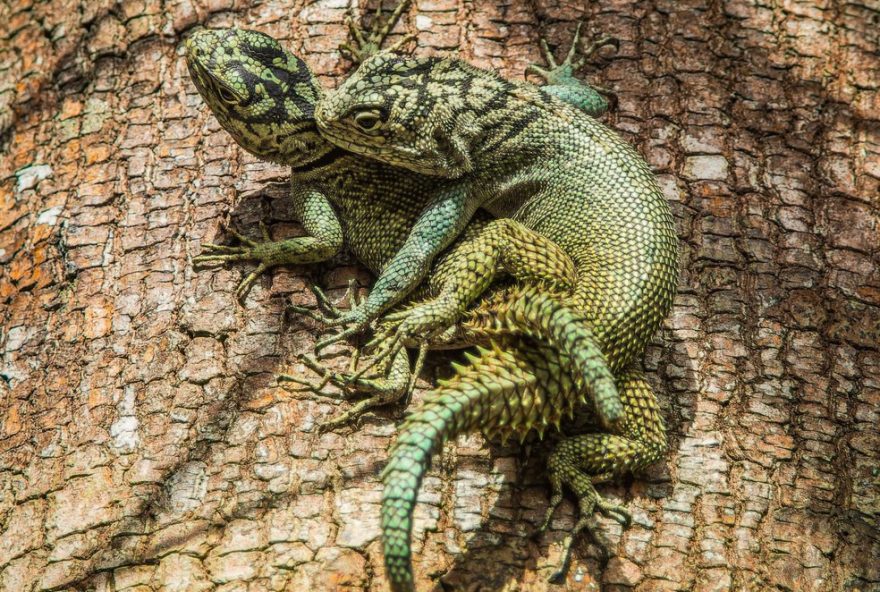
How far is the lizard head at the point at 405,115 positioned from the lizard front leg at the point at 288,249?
484 millimetres

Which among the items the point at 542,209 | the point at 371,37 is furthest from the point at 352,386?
the point at 371,37

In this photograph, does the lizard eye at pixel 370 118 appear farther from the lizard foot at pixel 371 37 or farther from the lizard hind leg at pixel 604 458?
the lizard hind leg at pixel 604 458

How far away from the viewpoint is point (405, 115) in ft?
15.5

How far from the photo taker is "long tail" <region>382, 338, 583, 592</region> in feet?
11.3

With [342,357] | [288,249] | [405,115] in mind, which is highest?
[405,115]

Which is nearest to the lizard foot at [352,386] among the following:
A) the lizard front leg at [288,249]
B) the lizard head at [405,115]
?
the lizard front leg at [288,249]

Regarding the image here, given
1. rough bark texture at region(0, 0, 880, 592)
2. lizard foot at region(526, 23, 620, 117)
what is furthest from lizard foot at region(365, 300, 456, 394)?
lizard foot at region(526, 23, 620, 117)

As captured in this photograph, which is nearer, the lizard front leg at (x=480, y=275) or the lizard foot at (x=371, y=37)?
the lizard front leg at (x=480, y=275)

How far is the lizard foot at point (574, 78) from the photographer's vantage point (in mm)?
5258

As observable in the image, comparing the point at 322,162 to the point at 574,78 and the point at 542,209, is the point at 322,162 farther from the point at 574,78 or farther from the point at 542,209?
the point at 574,78

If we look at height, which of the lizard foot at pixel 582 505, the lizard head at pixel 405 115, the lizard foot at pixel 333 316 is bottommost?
the lizard foot at pixel 582 505

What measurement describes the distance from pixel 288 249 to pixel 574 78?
2214mm

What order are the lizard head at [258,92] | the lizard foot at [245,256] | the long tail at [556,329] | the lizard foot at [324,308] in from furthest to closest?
1. the lizard head at [258,92]
2. the lizard foot at [245,256]
3. the lizard foot at [324,308]
4. the long tail at [556,329]

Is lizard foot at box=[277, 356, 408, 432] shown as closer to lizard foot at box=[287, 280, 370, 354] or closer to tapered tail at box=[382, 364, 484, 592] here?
lizard foot at box=[287, 280, 370, 354]
